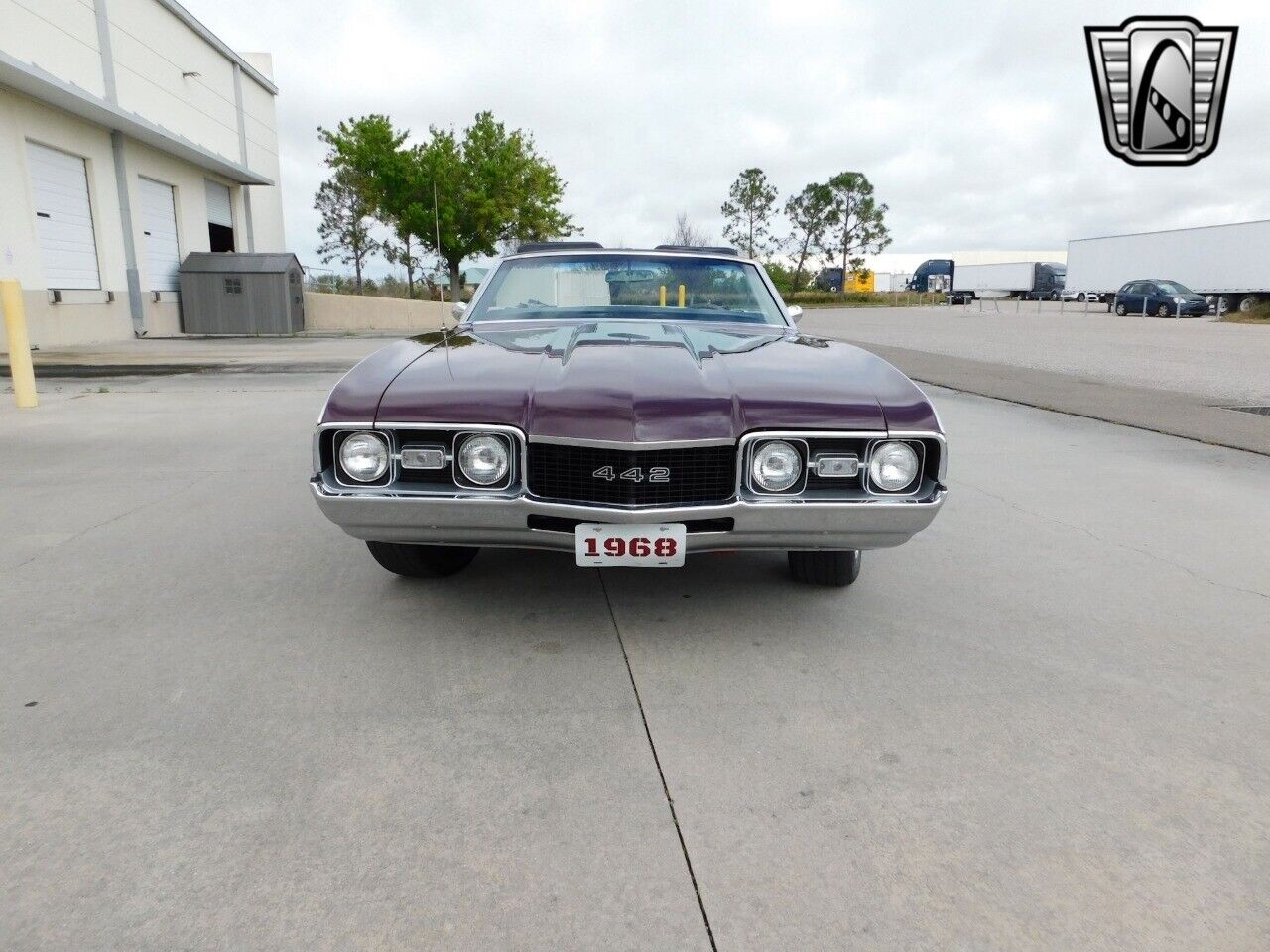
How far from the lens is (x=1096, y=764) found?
2271 mm

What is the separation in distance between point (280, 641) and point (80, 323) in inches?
694

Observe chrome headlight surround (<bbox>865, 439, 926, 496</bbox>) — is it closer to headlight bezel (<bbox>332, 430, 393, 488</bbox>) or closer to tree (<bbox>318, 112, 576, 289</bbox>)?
headlight bezel (<bbox>332, 430, 393, 488</bbox>)

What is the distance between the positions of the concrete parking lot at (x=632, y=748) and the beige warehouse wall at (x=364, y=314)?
23185 mm

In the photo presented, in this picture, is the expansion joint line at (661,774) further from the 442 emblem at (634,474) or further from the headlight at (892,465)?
the headlight at (892,465)

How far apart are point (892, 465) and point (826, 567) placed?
2.42 ft

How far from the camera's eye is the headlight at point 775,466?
2.74 m

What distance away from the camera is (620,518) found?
8.70 ft

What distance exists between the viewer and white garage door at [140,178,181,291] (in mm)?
20609

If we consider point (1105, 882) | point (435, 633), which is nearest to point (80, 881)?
point (435, 633)

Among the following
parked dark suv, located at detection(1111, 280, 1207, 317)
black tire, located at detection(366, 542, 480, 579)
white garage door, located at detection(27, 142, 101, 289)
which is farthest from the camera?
parked dark suv, located at detection(1111, 280, 1207, 317)

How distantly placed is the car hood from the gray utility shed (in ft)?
70.1

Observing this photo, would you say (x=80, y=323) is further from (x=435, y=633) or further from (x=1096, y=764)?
(x=1096, y=764)

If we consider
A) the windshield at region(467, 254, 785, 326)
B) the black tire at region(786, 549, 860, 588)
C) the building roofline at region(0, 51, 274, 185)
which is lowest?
the black tire at region(786, 549, 860, 588)

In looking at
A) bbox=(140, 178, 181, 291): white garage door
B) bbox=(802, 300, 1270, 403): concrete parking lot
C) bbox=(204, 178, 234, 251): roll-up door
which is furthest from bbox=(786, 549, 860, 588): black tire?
bbox=(204, 178, 234, 251): roll-up door
